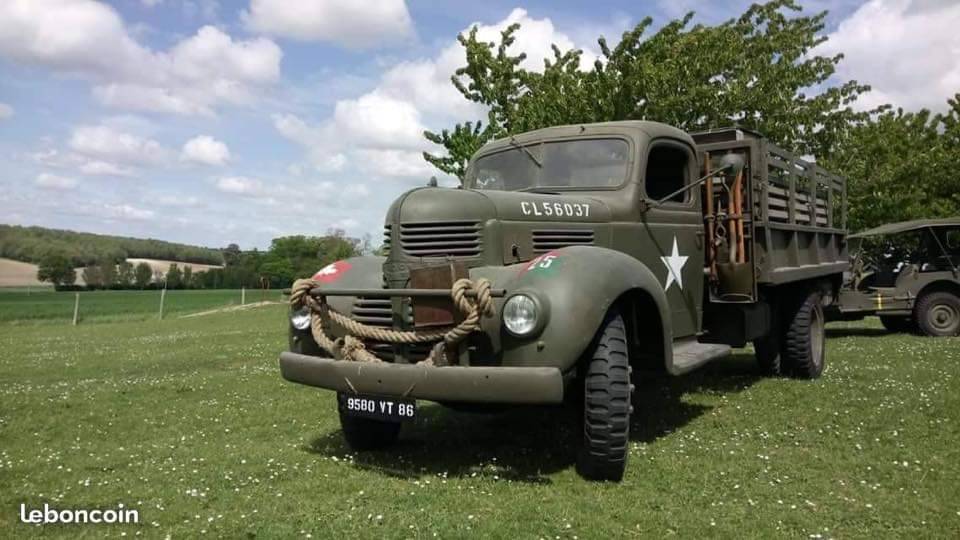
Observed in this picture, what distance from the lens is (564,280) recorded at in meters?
4.23

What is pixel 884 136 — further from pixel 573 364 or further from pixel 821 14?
pixel 573 364

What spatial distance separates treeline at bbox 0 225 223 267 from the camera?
197 ft

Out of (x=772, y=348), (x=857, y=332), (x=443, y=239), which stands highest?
(x=443, y=239)

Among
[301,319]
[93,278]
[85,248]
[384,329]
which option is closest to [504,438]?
[384,329]

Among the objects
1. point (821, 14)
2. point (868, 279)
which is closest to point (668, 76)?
point (868, 279)

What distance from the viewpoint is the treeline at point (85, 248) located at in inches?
2362

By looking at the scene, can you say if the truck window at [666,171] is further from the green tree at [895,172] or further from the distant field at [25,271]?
the distant field at [25,271]

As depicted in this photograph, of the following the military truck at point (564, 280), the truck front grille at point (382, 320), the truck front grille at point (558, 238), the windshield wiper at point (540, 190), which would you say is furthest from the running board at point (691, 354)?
the truck front grille at point (382, 320)

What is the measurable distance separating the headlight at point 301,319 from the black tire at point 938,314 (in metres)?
10.8

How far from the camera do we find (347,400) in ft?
15.0

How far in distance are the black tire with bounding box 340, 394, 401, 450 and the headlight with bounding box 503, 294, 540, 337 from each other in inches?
59.1

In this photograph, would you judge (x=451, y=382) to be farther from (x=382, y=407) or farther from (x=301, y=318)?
(x=301, y=318)

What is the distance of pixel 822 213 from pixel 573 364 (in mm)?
5834

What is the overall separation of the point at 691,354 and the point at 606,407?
158 cm
